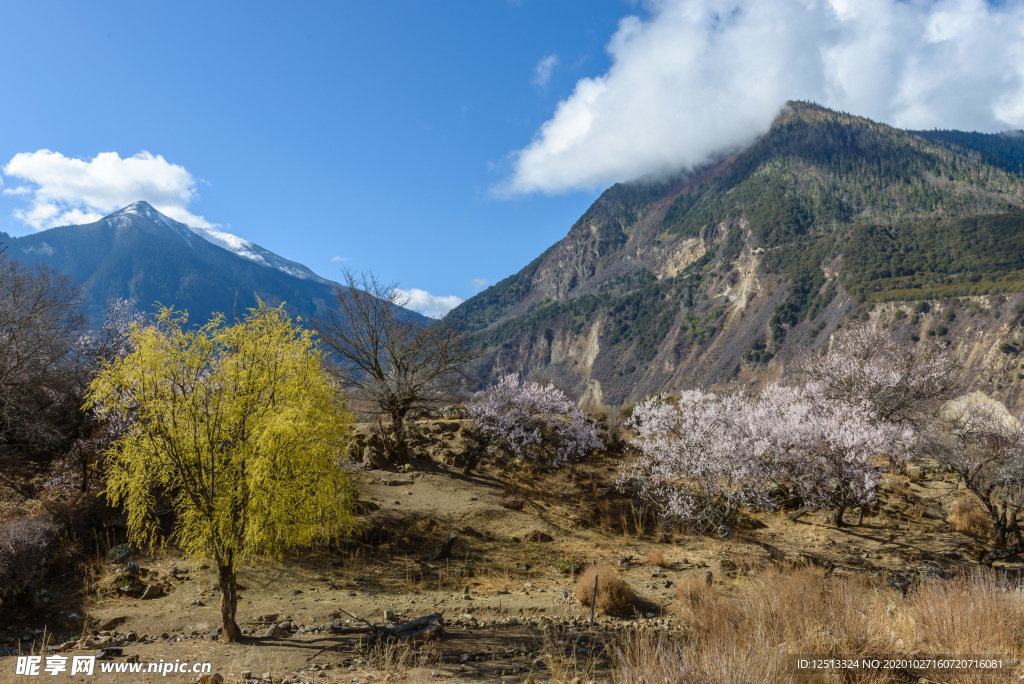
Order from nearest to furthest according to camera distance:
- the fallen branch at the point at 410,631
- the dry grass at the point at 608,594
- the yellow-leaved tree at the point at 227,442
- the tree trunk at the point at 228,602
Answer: the yellow-leaved tree at the point at 227,442, the tree trunk at the point at 228,602, the fallen branch at the point at 410,631, the dry grass at the point at 608,594

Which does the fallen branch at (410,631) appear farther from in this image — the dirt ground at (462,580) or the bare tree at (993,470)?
the bare tree at (993,470)

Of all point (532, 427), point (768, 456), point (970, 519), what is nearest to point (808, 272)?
point (970, 519)

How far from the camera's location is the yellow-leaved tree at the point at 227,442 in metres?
8.05

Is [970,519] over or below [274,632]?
over

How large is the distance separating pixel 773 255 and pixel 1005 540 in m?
131

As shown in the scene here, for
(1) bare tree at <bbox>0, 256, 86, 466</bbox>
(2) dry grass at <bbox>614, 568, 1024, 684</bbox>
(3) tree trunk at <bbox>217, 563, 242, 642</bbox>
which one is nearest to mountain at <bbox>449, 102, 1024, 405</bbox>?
(1) bare tree at <bbox>0, 256, 86, 466</bbox>

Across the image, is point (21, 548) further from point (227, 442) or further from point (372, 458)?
point (372, 458)

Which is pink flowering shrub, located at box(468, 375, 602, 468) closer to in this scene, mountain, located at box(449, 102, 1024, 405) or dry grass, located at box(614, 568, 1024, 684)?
dry grass, located at box(614, 568, 1024, 684)

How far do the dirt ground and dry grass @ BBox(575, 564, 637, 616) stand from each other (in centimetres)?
24

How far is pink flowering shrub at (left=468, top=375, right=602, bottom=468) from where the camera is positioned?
2442cm

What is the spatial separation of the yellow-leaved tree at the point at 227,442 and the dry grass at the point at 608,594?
254 inches

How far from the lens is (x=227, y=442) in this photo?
28.3 feet

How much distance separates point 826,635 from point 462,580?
30.3 feet

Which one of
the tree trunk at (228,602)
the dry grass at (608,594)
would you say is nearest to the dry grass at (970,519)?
the dry grass at (608,594)
